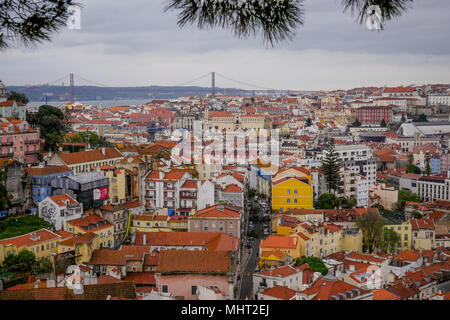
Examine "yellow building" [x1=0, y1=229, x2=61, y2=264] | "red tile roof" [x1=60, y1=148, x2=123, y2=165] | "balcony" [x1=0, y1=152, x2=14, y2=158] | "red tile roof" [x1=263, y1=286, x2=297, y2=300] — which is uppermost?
"balcony" [x1=0, y1=152, x2=14, y2=158]

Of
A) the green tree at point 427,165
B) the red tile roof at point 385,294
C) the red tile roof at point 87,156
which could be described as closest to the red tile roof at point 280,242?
the red tile roof at point 385,294

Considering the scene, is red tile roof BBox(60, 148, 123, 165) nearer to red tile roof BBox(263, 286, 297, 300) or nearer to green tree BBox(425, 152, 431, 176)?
red tile roof BBox(263, 286, 297, 300)

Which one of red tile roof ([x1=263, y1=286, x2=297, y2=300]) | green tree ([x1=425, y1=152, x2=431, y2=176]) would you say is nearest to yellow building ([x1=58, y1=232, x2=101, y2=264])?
red tile roof ([x1=263, y1=286, x2=297, y2=300])

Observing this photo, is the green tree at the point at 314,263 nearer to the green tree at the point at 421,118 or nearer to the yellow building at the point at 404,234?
the yellow building at the point at 404,234

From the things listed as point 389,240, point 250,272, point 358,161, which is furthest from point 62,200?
point 358,161

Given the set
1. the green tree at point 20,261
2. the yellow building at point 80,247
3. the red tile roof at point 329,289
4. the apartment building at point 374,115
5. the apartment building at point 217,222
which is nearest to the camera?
the red tile roof at point 329,289

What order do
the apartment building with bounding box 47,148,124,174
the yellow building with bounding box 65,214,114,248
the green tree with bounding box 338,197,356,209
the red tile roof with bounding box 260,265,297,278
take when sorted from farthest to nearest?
the green tree with bounding box 338,197,356,209 → the apartment building with bounding box 47,148,124,174 → the yellow building with bounding box 65,214,114,248 → the red tile roof with bounding box 260,265,297,278
